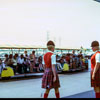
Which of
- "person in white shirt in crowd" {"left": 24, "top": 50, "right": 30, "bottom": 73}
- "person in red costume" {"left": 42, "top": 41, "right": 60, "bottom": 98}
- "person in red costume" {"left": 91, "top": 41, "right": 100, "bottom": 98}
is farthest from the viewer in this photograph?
"person in white shirt in crowd" {"left": 24, "top": 50, "right": 30, "bottom": 73}

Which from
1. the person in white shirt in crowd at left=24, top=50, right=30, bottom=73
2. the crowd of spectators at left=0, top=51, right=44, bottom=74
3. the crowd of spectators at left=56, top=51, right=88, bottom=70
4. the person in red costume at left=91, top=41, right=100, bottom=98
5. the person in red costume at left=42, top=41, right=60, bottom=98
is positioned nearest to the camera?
the person in red costume at left=91, top=41, right=100, bottom=98

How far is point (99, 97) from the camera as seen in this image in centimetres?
317

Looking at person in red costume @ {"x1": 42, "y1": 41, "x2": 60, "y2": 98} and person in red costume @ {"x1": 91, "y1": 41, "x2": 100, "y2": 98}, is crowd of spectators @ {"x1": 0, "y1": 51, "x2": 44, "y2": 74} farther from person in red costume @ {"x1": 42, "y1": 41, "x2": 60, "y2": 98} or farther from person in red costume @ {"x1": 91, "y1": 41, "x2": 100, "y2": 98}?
person in red costume @ {"x1": 91, "y1": 41, "x2": 100, "y2": 98}

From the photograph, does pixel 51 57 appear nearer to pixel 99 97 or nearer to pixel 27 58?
pixel 99 97

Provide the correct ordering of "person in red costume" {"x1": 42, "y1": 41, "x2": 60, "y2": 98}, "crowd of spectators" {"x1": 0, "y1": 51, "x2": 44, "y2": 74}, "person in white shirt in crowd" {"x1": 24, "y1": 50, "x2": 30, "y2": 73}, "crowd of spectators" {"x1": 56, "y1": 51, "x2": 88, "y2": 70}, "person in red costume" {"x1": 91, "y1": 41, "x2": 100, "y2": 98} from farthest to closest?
"crowd of spectators" {"x1": 56, "y1": 51, "x2": 88, "y2": 70} < "person in white shirt in crowd" {"x1": 24, "y1": 50, "x2": 30, "y2": 73} < "crowd of spectators" {"x1": 0, "y1": 51, "x2": 44, "y2": 74} < "person in red costume" {"x1": 42, "y1": 41, "x2": 60, "y2": 98} < "person in red costume" {"x1": 91, "y1": 41, "x2": 100, "y2": 98}

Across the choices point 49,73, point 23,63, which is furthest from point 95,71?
point 23,63

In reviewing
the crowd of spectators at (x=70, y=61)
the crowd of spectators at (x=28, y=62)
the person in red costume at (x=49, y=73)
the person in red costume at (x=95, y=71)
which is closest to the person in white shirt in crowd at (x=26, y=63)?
the crowd of spectators at (x=28, y=62)

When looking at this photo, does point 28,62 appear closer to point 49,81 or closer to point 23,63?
point 23,63

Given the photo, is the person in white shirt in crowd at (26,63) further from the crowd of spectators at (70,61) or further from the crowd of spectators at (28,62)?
the crowd of spectators at (70,61)

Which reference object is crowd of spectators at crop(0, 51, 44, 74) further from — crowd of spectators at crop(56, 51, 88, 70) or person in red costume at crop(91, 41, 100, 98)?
person in red costume at crop(91, 41, 100, 98)

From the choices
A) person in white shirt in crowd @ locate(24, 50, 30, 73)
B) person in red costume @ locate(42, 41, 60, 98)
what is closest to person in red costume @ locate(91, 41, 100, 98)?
person in red costume @ locate(42, 41, 60, 98)

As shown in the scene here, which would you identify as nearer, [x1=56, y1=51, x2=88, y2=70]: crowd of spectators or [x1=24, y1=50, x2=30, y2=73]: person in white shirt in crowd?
[x1=24, y1=50, x2=30, y2=73]: person in white shirt in crowd

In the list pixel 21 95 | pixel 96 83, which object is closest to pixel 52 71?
pixel 96 83

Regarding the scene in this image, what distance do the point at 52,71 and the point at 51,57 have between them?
307mm
